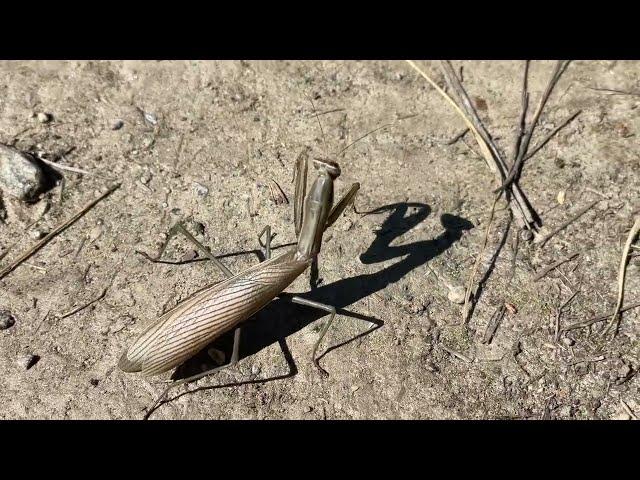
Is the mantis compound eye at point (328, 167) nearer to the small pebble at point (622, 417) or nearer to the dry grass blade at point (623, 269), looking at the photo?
the dry grass blade at point (623, 269)

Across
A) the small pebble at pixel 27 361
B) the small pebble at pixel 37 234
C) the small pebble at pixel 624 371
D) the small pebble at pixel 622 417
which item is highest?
the small pebble at pixel 37 234

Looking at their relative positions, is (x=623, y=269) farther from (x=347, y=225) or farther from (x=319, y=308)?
(x=319, y=308)

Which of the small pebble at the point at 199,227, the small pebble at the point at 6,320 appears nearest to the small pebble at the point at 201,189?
the small pebble at the point at 199,227

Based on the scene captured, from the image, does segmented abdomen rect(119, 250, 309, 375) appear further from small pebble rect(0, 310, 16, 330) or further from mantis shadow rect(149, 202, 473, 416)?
small pebble rect(0, 310, 16, 330)

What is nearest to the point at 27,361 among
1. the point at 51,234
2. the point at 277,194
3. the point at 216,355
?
the point at 51,234

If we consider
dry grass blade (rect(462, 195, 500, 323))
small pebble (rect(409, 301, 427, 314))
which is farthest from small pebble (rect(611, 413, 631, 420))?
small pebble (rect(409, 301, 427, 314))

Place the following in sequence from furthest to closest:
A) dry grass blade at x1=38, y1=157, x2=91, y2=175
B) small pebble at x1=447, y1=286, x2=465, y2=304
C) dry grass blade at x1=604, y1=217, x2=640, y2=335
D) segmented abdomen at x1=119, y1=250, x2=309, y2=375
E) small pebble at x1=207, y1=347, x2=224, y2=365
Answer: dry grass blade at x1=38, y1=157, x2=91, y2=175 < small pebble at x1=447, y1=286, x2=465, y2=304 < dry grass blade at x1=604, y1=217, x2=640, y2=335 < small pebble at x1=207, y1=347, x2=224, y2=365 < segmented abdomen at x1=119, y1=250, x2=309, y2=375
